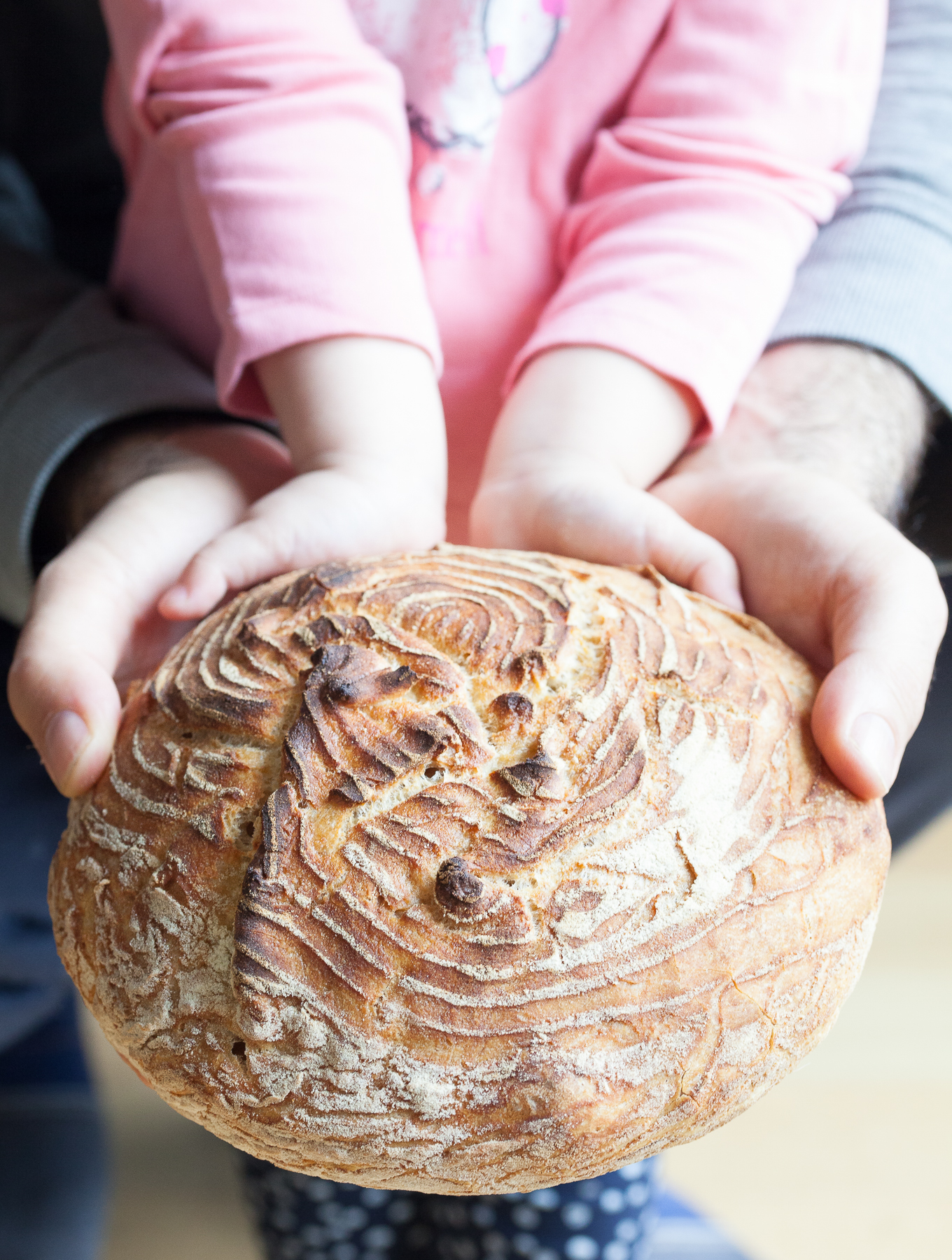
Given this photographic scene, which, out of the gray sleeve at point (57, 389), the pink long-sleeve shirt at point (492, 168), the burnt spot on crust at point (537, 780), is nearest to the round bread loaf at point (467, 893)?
the burnt spot on crust at point (537, 780)

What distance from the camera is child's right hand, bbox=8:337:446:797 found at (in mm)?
814

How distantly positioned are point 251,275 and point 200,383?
0.26 m

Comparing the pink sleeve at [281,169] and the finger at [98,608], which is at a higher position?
the pink sleeve at [281,169]

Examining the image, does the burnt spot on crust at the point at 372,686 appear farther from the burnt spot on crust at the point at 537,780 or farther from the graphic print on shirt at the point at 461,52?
the graphic print on shirt at the point at 461,52

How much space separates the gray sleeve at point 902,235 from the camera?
119cm

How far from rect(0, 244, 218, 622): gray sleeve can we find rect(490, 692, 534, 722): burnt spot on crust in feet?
2.31

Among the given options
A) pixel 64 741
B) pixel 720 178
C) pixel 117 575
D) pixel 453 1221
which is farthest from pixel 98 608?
pixel 453 1221

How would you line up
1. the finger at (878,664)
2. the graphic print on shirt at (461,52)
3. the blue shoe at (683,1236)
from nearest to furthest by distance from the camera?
the finger at (878,664) < the graphic print on shirt at (461,52) < the blue shoe at (683,1236)

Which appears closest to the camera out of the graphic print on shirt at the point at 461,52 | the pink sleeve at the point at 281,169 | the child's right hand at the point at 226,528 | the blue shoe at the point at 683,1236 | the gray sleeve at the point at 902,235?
the child's right hand at the point at 226,528

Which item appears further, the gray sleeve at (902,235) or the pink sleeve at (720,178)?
the gray sleeve at (902,235)

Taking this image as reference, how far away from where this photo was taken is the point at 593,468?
0.99 meters

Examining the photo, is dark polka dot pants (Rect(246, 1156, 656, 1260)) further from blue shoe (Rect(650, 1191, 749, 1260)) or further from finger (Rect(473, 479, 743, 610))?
finger (Rect(473, 479, 743, 610))

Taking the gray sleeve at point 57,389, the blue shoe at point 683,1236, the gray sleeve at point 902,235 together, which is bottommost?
the blue shoe at point 683,1236

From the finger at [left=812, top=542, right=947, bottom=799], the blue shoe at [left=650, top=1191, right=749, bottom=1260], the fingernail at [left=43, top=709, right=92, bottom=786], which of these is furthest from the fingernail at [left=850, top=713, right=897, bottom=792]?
the blue shoe at [left=650, top=1191, right=749, bottom=1260]
